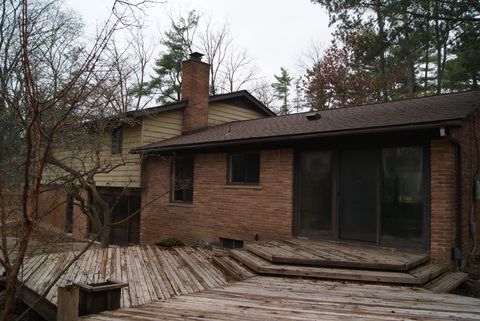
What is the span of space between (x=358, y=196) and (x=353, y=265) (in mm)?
2064

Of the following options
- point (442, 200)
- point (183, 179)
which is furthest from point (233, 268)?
point (183, 179)

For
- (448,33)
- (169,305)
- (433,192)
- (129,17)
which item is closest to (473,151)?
(433,192)

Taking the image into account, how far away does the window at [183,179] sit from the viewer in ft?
37.6

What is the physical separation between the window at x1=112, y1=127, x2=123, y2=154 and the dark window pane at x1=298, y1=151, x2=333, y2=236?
305 inches

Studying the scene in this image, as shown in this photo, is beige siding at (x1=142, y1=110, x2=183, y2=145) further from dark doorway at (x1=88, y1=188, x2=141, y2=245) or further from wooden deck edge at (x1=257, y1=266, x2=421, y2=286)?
wooden deck edge at (x1=257, y1=266, x2=421, y2=286)

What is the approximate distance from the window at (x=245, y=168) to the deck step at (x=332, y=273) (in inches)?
130

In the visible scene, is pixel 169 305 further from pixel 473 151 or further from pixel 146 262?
pixel 473 151

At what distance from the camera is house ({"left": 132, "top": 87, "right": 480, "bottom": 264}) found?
680 cm

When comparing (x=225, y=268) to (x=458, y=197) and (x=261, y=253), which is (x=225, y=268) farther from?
(x=458, y=197)

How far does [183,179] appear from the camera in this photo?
11641mm

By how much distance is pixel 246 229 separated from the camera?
9.65 meters

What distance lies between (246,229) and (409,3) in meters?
6.15

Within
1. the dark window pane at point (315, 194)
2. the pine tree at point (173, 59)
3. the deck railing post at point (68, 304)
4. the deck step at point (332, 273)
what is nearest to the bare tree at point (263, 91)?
the pine tree at point (173, 59)

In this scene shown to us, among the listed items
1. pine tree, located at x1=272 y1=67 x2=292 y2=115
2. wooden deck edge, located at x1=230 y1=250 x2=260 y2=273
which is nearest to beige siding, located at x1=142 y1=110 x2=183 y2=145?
wooden deck edge, located at x1=230 y1=250 x2=260 y2=273
